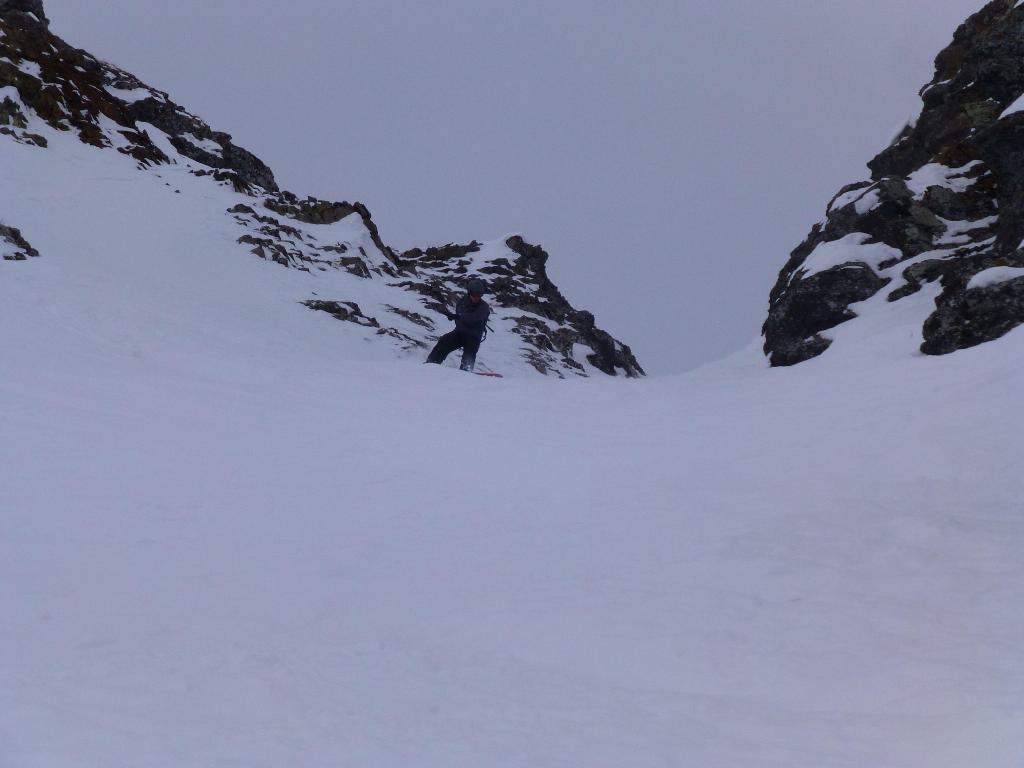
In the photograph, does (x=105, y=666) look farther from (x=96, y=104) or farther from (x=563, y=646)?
(x=96, y=104)

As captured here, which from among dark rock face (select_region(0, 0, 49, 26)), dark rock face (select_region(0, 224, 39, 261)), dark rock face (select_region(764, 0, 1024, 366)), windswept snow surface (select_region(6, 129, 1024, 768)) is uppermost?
dark rock face (select_region(0, 0, 49, 26))

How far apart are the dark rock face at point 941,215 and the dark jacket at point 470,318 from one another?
581 cm

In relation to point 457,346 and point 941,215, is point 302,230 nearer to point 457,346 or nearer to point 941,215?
point 457,346

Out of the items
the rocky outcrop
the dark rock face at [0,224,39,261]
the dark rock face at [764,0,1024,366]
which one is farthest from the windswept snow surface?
the rocky outcrop

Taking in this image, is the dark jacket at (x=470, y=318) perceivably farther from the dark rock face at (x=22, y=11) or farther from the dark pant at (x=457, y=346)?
the dark rock face at (x=22, y=11)

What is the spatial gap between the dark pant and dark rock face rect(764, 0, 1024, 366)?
594cm

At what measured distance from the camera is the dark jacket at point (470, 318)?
14891mm

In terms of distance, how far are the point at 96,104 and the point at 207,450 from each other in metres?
26.7

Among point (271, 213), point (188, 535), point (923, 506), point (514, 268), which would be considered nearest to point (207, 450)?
point (188, 535)

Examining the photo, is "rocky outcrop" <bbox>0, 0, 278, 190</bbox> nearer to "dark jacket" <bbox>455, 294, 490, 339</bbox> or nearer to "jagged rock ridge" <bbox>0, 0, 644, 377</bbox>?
"jagged rock ridge" <bbox>0, 0, 644, 377</bbox>

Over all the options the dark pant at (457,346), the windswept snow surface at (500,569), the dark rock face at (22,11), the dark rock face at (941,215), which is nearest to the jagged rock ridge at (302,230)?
the dark rock face at (22,11)

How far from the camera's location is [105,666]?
3754 millimetres

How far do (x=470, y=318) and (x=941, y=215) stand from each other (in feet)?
31.3

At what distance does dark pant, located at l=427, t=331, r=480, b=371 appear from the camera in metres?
15.2
